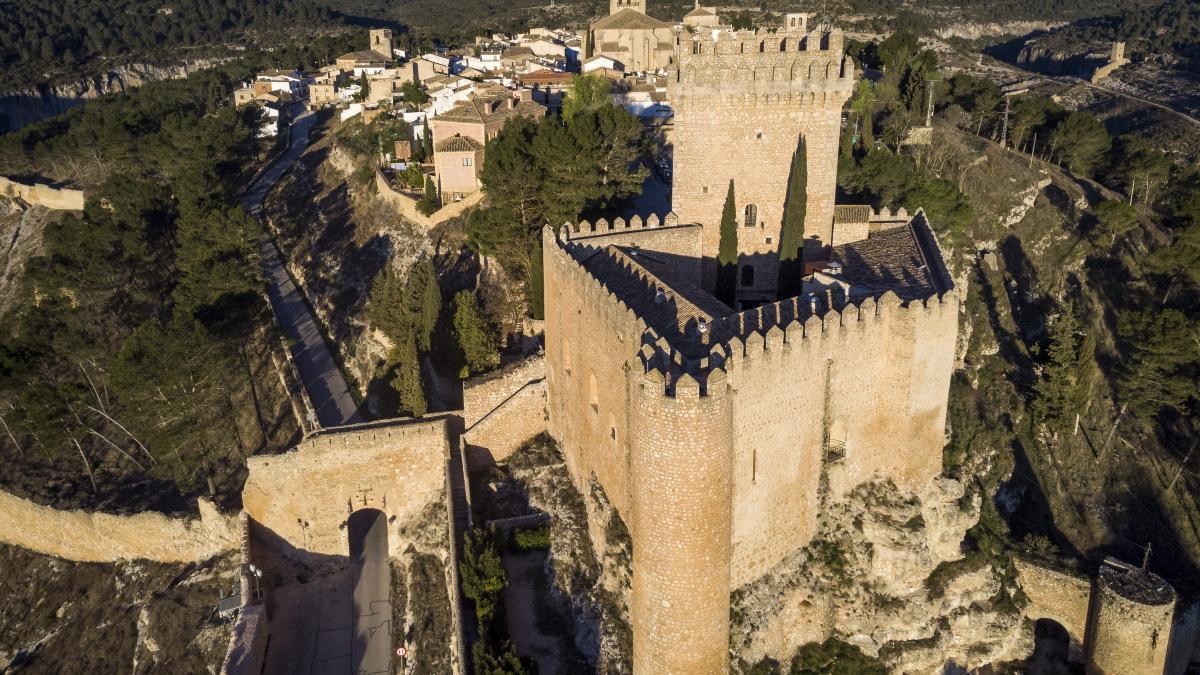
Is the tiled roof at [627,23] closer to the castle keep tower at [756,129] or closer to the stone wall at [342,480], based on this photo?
the castle keep tower at [756,129]

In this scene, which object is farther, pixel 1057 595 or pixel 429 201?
pixel 429 201

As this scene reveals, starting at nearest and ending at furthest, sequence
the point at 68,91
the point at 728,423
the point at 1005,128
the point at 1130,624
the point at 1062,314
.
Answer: the point at 728,423, the point at 1130,624, the point at 1062,314, the point at 1005,128, the point at 68,91

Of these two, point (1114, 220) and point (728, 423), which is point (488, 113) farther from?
point (728, 423)

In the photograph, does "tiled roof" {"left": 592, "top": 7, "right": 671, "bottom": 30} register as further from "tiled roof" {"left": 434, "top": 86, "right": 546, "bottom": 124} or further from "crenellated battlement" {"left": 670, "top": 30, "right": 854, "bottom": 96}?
"crenellated battlement" {"left": 670, "top": 30, "right": 854, "bottom": 96}

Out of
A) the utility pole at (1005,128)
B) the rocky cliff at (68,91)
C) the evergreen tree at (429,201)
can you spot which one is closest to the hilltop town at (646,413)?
the evergreen tree at (429,201)

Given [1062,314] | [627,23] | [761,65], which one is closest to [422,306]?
[761,65]

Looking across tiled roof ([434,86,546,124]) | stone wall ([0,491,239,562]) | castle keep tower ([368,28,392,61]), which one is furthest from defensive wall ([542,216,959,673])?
castle keep tower ([368,28,392,61])
